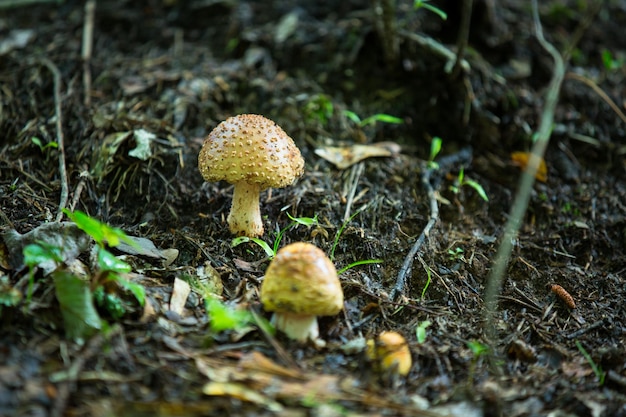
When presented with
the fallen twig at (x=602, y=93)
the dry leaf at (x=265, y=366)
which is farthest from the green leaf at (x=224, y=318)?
the fallen twig at (x=602, y=93)

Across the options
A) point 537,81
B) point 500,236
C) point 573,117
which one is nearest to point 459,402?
point 500,236

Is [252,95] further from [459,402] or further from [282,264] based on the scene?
[459,402]

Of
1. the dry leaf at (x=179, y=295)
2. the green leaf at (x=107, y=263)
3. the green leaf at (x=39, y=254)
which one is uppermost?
the green leaf at (x=39, y=254)

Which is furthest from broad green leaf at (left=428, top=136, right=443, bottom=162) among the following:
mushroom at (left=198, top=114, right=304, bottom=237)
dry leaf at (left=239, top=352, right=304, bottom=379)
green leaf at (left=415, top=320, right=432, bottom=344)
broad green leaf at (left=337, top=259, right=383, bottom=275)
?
dry leaf at (left=239, top=352, right=304, bottom=379)

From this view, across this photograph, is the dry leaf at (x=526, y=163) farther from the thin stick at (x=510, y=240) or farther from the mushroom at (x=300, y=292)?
the mushroom at (x=300, y=292)

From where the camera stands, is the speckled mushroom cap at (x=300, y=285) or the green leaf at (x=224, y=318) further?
the speckled mushroom cap at (x=300, y=285)

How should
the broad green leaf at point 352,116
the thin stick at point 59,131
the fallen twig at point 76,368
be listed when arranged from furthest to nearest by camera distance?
1. the broad green leaf at point 352,116
2. the thin stick at point 59,131
3. the fallen twig at point 76,368
